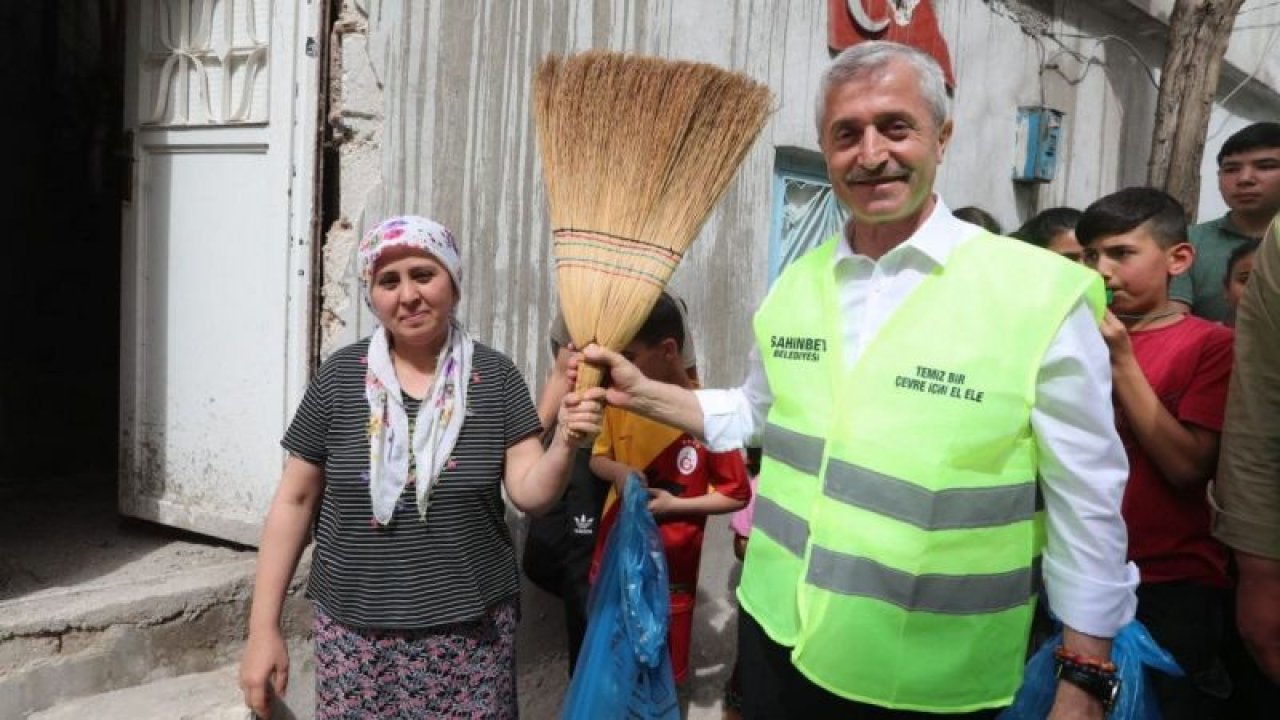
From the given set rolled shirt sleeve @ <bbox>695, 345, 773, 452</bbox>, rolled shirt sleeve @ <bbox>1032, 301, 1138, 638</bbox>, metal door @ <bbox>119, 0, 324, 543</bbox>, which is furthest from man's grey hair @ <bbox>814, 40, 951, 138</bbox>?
metal door @ <bbox>119, 0, 324, 543</bbox>

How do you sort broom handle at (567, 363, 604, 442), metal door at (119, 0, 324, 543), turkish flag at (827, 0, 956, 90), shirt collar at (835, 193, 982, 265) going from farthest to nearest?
1. turkish flag at (827, 0, 956, 90)
2. metal door at (119, 0, 324, 543)
3. broom handle at (567, 363, 604, 442)
4. shirt collar at (835, 193, 982, 265)

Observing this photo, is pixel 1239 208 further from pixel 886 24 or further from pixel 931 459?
pixel 931 459

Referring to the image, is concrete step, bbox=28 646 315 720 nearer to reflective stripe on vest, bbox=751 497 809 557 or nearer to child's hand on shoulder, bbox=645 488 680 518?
child's hand on shoulder, bbox=645 488 680 518

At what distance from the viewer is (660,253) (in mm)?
1893

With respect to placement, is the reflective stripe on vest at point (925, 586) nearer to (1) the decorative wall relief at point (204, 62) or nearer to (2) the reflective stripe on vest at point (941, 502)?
(2) the reflective stripe on vest at point (941, 502)

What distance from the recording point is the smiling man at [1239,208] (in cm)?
339

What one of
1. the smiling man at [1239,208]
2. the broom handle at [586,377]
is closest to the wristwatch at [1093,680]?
the broom handle at [586,377]

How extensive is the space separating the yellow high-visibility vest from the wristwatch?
0.30 ft

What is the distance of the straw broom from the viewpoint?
185 cm

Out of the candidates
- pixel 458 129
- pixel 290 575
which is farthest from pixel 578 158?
pixel 458 129

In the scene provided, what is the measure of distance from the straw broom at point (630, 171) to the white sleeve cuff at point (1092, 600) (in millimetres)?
908

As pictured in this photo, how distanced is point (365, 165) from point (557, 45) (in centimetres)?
94

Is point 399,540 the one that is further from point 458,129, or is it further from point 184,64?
point 184,64

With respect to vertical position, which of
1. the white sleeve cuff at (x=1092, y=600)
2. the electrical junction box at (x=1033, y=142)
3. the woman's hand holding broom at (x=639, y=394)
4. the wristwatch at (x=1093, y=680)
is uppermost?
the electrical junction box at (x=1033, y=142)
